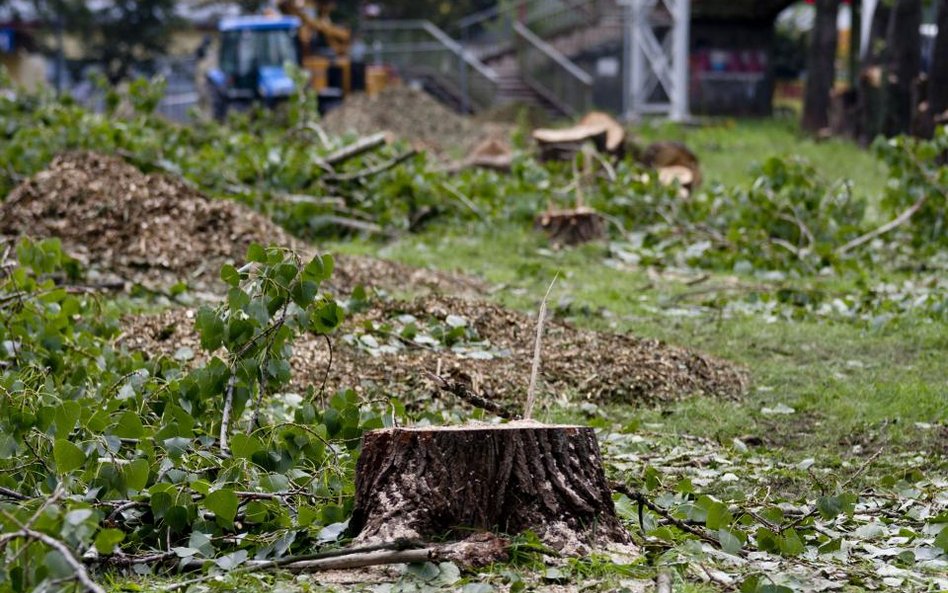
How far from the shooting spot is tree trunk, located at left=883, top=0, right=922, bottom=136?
2259 cm

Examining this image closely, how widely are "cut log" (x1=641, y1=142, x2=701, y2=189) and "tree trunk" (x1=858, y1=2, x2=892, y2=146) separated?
736 cm

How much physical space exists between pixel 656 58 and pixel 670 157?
54.7 ft

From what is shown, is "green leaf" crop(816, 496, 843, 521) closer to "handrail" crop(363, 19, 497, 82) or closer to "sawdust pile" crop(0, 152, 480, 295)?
"sawdust pile" crop(0, 152, 480, 295)

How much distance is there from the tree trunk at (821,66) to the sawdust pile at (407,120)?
19.5 feet

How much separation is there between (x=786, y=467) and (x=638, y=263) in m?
5.92

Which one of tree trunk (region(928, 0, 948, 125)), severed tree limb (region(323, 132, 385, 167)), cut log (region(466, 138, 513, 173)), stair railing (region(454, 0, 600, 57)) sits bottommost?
cut log (region(466, 138, 513, 173))

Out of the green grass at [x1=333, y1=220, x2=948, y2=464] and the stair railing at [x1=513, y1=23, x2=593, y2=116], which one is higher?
the stair railing at [x1=513, y1=23, x2=593, y2=116]

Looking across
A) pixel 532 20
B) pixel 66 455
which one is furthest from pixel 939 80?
pixel 532 20

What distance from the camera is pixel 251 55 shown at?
29.7 m

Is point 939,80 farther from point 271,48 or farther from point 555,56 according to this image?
point 555,56

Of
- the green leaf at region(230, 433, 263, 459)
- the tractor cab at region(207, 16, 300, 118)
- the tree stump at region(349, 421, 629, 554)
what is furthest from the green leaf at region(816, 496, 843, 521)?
the tractor cab at region(207, 16, 300, 118)

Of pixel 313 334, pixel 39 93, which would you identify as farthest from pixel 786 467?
pixel 39 93

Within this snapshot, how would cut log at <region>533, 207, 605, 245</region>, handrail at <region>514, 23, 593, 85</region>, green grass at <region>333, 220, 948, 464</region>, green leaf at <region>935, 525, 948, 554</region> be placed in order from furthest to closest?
handrail at <region>514, 23, 593, 85</region> < cut log at <region>533, 207, 605, 245</region> < green grass at <region>333, 220, 948, 464</region> < green leaf at <region>935, 525, 948, 554</region>

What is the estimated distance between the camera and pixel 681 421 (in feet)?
21.9
